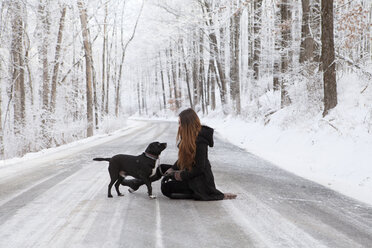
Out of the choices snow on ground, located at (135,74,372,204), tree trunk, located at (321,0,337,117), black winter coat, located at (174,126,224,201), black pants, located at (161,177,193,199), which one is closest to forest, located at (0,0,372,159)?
tree trunk, located at (321,0,337,117)

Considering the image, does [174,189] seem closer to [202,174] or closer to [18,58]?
[202,174]

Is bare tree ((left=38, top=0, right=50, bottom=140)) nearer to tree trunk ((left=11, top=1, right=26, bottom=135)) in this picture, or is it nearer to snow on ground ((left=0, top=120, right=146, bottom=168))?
tree trunk ((left=11, top=1, right=26, bottom=135))

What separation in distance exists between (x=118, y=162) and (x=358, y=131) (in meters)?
5.92

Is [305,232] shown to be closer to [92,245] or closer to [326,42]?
[92,245]

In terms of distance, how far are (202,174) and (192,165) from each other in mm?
213

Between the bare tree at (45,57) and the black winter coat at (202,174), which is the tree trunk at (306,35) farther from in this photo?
the bare tree at (45,57)

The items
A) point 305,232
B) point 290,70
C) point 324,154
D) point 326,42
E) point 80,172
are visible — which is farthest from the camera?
point 290,70

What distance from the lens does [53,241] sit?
324 centimetres

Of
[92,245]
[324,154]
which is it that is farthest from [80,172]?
[324,154]

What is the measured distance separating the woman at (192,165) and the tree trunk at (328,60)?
19.9ft

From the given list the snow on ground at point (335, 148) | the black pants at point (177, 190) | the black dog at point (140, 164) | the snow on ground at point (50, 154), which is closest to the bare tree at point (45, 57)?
the snow on ground at point (50, 154)

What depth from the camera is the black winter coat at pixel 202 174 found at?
4.68 metres

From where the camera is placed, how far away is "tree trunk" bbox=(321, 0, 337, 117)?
9.49m

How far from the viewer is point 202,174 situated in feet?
15.9
